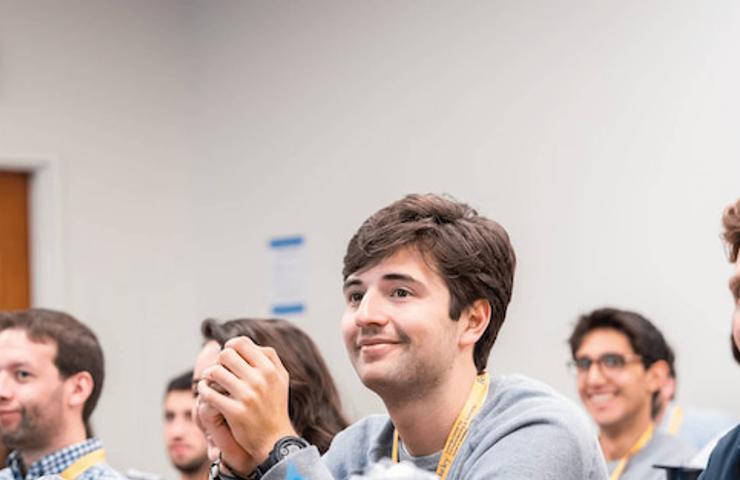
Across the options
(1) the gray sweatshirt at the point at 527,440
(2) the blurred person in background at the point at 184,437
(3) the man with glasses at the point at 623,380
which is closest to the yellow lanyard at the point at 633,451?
(3) the man with glasses at the point at 623,380

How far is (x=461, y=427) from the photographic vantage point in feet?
6.82

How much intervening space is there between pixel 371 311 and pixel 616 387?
2525 millimetres

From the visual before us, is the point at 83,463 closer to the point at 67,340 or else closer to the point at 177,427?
the point at 67,340

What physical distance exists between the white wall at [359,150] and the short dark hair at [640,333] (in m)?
0.17

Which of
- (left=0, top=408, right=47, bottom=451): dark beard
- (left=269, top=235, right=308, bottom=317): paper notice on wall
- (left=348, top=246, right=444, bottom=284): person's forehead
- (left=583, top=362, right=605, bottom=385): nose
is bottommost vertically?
(left=0, top=408, right=47, bottom=451): dark beard

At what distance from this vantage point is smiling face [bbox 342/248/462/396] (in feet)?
6.64

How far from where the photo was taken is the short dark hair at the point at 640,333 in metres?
4.40

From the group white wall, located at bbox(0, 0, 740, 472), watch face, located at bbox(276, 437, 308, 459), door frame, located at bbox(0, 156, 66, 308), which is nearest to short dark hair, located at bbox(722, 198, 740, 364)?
watch face, located at bbox(276, 437, 308, 459)

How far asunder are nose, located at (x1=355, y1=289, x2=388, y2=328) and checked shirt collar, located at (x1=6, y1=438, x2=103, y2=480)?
1465 mm

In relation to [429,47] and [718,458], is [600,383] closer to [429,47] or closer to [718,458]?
[429,47]

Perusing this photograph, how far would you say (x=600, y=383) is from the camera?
173 inches

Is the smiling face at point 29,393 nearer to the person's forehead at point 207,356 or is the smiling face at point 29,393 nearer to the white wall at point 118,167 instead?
the person's forehead at point 207,356

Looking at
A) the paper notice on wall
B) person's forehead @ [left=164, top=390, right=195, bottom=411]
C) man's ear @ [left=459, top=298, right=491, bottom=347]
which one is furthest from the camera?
the paper notice on wall

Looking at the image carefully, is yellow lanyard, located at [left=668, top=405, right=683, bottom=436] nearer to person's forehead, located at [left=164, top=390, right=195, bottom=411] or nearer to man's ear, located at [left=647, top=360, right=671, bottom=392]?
man's ear, located at [left=647, top=360, right=671, bottom=392]
